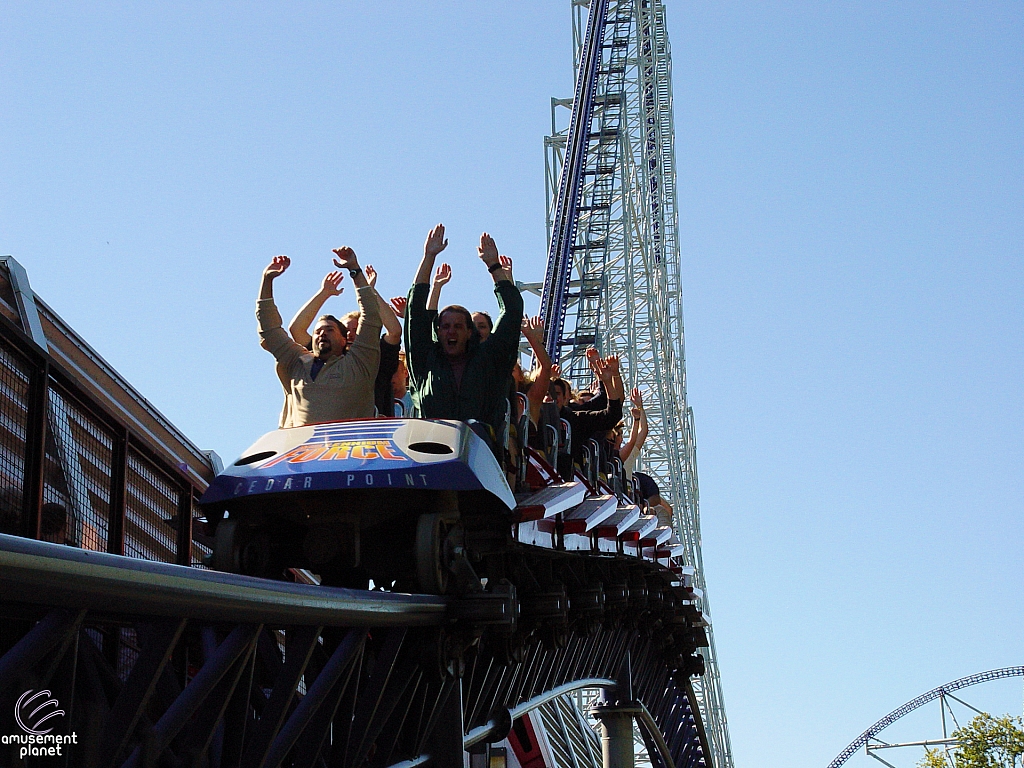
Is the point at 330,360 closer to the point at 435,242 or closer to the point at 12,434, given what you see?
the point at 435,242

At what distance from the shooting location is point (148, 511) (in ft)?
20.9

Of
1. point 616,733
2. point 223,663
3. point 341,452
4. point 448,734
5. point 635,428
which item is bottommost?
point 223,663

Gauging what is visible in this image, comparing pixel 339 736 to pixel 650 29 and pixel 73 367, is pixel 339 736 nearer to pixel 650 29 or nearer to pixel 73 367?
pixel 73 367

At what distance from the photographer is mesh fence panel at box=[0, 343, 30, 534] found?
4.98 meters

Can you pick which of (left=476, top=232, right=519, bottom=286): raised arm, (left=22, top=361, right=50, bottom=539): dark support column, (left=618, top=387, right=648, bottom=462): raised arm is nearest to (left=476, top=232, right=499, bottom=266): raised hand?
(left=476, top=232, right=519, bottom=286): raised arm

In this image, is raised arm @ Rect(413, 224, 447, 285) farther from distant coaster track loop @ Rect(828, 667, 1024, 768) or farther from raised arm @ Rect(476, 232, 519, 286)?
distant coaster track loop @ Rect(828, 667, 1024, 768)

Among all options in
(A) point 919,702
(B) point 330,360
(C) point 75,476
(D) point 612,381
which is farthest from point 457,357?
(A) point 919,702

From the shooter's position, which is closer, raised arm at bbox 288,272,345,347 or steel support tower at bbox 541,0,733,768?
raised arm at bbox 288,272,345,347

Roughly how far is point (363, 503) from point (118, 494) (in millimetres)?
1227

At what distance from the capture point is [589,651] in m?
10.6

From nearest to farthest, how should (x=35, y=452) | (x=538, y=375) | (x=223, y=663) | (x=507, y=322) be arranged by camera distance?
1. (x=223, y=663)
2. (x=35, y=452)
3. (x=507, y=322)
4. (x=538, y=375)

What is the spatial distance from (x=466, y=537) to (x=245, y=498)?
925mm

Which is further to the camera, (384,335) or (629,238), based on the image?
(629,238)

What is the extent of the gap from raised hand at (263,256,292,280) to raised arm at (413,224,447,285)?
664 millimetres
